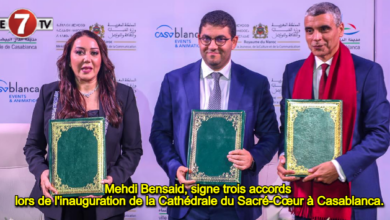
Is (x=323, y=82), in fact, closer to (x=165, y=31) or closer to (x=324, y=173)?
(x=324, y=173)

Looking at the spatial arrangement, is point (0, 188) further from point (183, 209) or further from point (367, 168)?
point (367, 168)

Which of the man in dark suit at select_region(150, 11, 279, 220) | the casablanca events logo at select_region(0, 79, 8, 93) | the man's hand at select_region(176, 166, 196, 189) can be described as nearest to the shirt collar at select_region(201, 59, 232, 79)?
the man in dark suit at select_region(150, 11, 279, 220)

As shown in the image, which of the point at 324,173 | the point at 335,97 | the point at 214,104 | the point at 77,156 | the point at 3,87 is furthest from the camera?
the point at 3,87

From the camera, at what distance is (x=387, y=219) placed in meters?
4.64

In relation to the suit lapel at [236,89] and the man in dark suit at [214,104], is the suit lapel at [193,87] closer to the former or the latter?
the man in dark suit at [214,104]

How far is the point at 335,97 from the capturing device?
3.43 m

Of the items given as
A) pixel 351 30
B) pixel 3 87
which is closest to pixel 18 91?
pixel 3 87

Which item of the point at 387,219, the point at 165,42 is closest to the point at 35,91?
the point at 165,42

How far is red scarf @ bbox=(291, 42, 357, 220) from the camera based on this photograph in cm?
340

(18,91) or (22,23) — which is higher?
(22,23)

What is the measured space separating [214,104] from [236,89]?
8.1 inches

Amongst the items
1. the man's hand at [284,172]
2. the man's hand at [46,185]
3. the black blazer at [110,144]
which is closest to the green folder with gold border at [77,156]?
the man's hand at [46,185]

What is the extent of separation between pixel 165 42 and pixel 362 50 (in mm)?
1901

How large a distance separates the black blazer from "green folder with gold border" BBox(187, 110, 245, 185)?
0.54 meters
